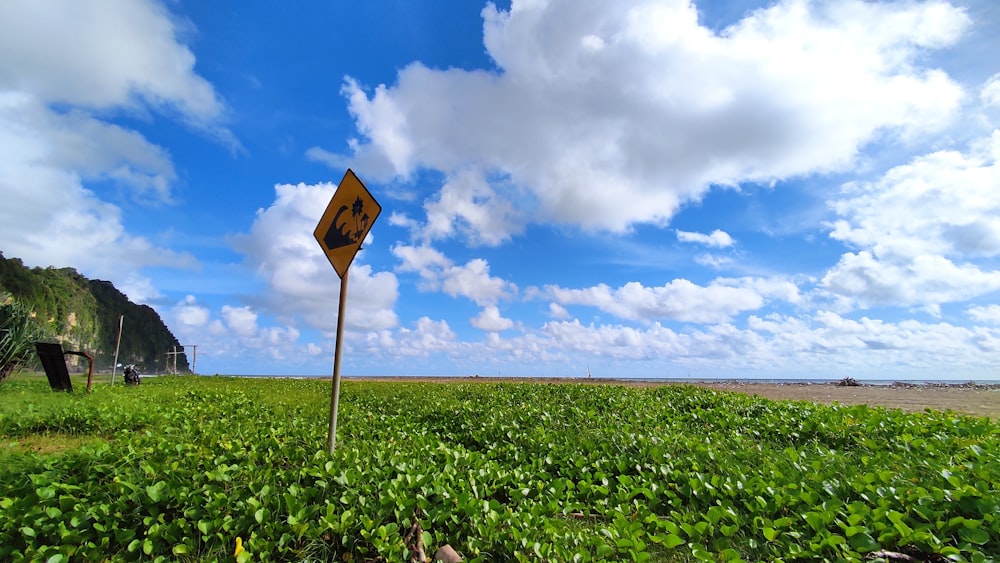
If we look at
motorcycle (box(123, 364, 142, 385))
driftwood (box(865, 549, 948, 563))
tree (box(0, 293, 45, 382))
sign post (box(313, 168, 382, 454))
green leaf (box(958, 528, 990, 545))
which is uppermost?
sign post (box(313, 168, 382, 454))

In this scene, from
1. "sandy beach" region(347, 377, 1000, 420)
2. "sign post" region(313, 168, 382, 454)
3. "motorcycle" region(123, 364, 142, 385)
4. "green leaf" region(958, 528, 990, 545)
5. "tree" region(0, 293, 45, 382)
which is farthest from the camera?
"motorcycle" region(123, 364, 142, 385)

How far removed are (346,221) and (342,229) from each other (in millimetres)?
108

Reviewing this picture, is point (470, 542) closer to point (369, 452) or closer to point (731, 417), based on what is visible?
point (369, 452)

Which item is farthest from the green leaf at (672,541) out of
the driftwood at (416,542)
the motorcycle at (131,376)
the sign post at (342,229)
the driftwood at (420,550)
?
the motorcycle at (131,376)

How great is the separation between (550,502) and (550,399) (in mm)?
6823

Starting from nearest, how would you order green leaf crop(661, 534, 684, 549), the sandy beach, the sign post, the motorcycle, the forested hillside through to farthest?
green leaf crop(661, 534, 684, 549)
the sign post
the sandy beach
the motorcycle
the forested hillside

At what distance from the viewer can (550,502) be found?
4637 millimetres

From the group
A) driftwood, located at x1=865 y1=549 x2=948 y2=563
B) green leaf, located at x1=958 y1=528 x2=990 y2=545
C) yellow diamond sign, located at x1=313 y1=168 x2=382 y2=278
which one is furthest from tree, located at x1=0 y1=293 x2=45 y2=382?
green leaf, located at x1=958 y1=528 x2=990 y2=545

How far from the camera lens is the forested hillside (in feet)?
155

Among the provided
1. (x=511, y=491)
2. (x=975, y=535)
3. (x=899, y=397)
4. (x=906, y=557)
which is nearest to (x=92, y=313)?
(x=511, y=491)

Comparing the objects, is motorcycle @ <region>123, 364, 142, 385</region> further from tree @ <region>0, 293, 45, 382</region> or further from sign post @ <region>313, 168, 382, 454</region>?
sign post @ <region>313, 168, 382, 454</region>

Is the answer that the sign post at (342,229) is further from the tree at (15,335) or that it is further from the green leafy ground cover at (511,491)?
the tree at (15,335)

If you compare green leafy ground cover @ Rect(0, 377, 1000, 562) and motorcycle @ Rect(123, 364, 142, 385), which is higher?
motorcycle @ Rect(123, 364, 142, 385)

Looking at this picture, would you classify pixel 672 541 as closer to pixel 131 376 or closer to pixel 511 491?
pixel 511 491
